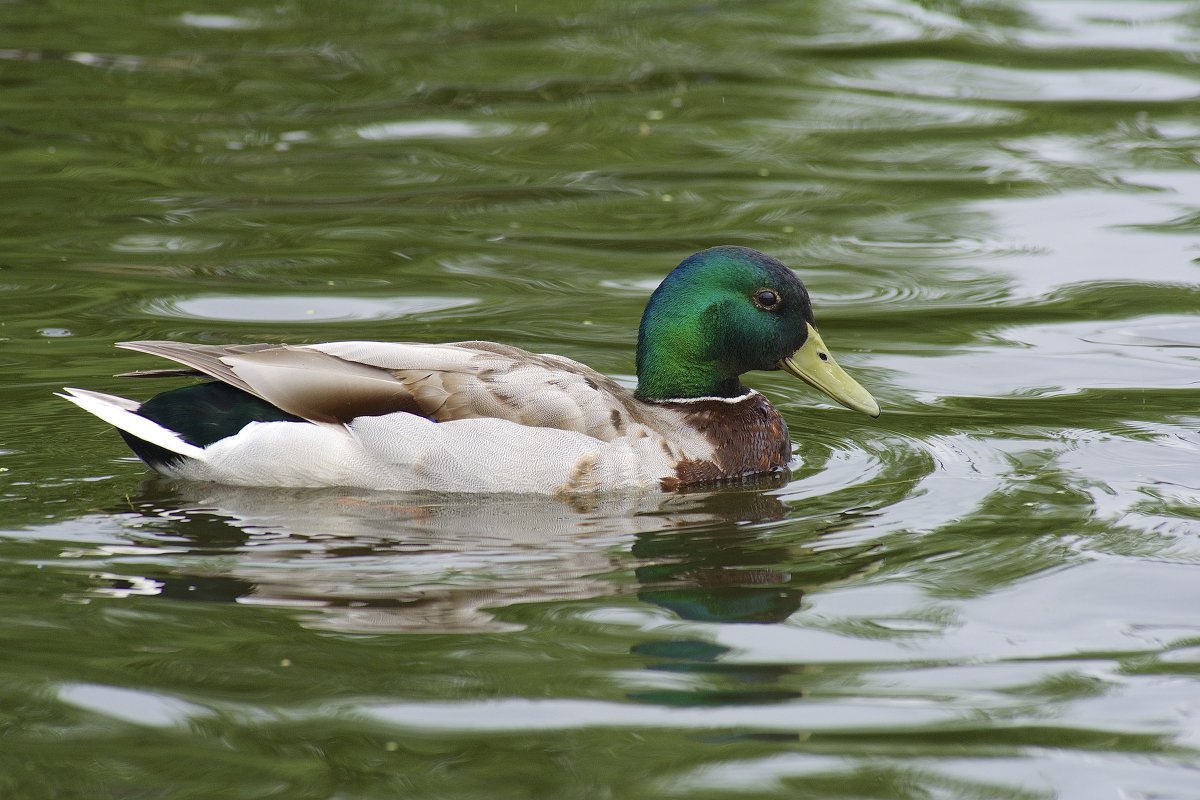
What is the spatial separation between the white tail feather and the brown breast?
1.84m

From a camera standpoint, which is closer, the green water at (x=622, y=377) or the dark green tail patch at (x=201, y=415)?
the green water at (x=622, y=377)

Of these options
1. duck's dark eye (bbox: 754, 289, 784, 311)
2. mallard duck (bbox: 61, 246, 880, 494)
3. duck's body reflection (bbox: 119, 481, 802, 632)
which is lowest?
duck's body reflection (bbox: 119, 481, 802, 632)

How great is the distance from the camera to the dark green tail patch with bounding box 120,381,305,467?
7.17 metres

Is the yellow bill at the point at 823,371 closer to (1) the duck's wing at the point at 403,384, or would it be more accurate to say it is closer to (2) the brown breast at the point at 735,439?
(2) the brown breast at the point at 735,439

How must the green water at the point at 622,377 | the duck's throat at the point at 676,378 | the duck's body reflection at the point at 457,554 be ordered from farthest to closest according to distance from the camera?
1. the duck's throat at the point at 676,378
2. the duck's body reflection at the point at 457,554
3. the green water at the point at 622,377

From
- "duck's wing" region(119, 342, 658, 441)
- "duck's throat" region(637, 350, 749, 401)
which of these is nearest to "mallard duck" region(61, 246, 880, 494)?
"duck's wing" region(119, 342, 658, 441)

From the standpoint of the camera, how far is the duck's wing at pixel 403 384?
23.3 feet

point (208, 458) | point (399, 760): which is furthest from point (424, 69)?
point (399, 760)

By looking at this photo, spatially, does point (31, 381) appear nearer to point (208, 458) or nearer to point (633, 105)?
point (208, 458)

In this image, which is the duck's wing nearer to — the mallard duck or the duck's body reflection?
the mallard duck

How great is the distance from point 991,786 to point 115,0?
12.4 metres

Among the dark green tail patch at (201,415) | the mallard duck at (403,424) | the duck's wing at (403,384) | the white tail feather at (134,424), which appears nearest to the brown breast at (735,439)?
the mallard duck at (403,424)

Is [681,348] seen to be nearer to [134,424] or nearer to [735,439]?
[735,439]

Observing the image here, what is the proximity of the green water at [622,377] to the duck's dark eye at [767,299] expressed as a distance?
757 mm
